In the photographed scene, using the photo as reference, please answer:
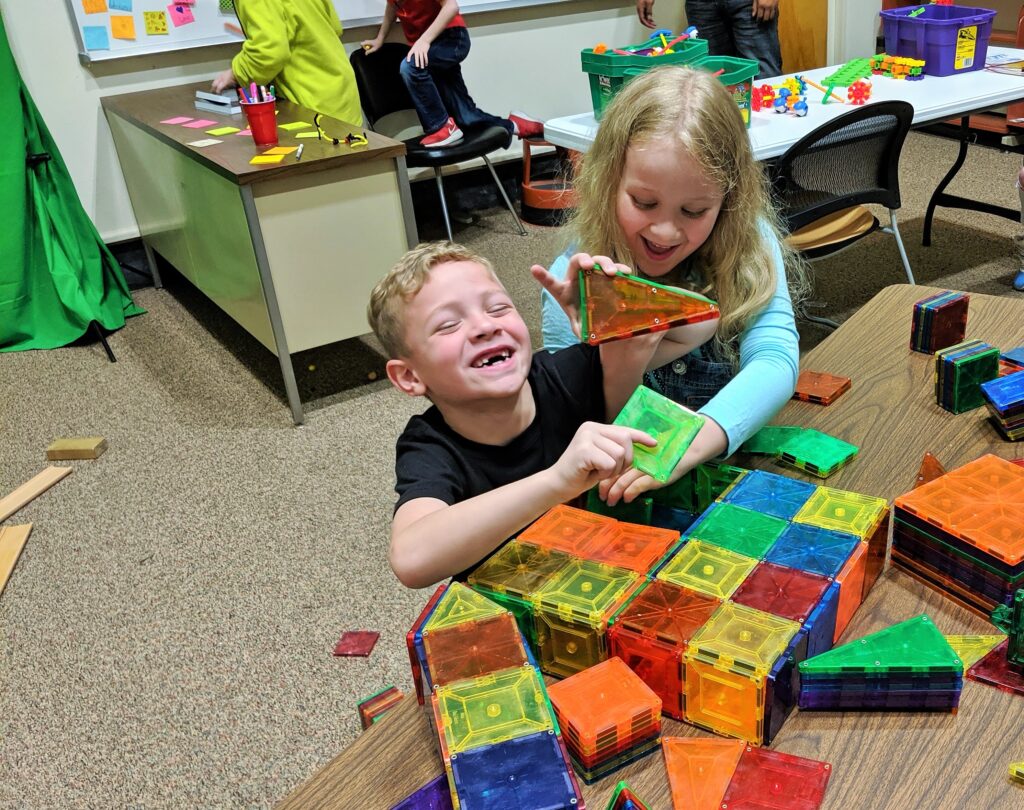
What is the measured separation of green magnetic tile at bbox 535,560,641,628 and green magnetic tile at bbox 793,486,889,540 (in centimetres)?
22

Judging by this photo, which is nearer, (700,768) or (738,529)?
(700,768)

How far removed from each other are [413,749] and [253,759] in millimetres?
1118

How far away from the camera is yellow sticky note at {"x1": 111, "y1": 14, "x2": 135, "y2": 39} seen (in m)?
4.03

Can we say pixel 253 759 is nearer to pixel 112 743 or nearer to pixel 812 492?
pixel 112 743

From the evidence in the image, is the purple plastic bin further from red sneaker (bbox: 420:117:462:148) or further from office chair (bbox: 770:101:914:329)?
red sneaker (bbox: 420:117:462:148)

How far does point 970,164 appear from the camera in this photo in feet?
16.3

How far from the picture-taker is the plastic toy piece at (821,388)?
145cm

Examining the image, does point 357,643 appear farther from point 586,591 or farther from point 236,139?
point 236,139

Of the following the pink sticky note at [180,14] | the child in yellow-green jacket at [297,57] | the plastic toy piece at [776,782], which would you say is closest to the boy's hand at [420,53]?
the child in yellow-green jacket at [297,57]

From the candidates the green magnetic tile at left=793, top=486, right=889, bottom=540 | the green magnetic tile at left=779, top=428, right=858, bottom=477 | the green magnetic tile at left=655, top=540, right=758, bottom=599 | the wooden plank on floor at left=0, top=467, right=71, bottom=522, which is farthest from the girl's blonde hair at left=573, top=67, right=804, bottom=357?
the wooden plank on floor at left=0, top=467, right=71, bottom=522

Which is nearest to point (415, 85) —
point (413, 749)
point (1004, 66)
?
point (1004, 66)

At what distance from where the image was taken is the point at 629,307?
3.90ft

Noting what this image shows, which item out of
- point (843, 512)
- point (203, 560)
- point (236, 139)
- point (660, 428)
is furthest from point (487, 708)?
point (236, 139)

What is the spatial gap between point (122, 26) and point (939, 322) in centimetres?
379
